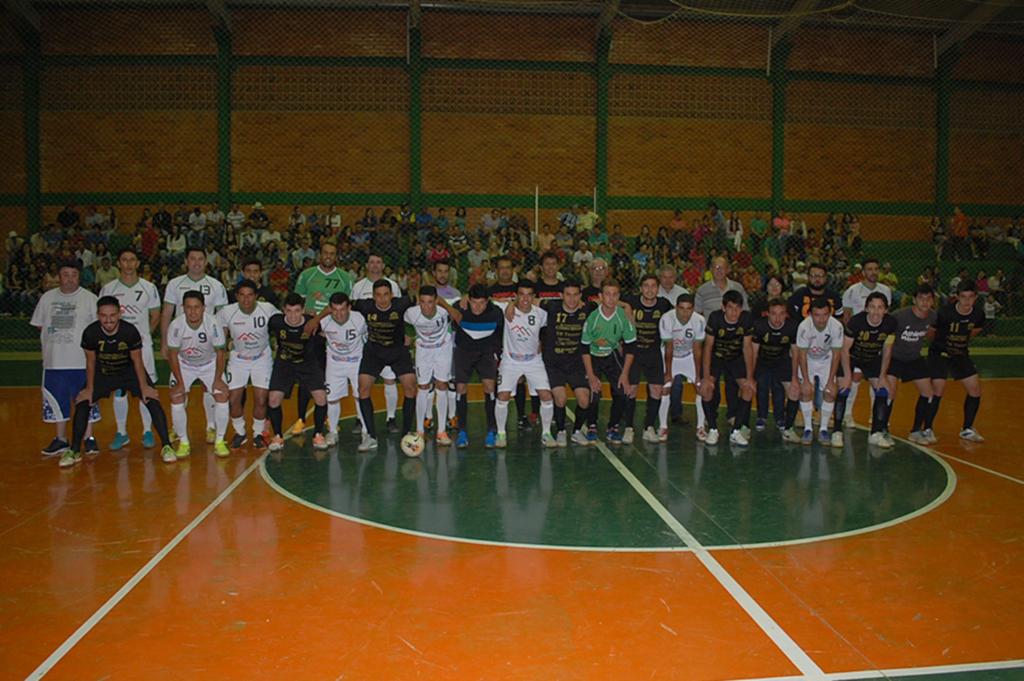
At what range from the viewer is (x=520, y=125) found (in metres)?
24.7

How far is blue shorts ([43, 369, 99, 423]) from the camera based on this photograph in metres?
9.02

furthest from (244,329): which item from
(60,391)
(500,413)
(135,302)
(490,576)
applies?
(490,576)

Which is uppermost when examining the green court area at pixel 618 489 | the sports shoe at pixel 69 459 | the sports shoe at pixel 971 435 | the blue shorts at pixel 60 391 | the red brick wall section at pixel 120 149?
the red brick wall section at pixel 120 149

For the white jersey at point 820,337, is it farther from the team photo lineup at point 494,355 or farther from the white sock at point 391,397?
the white sock at point 391,397

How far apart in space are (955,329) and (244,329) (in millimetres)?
9039

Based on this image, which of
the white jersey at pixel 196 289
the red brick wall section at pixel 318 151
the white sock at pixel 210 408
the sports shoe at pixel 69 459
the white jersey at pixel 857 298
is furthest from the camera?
the red brick wall section at pixel 318 151

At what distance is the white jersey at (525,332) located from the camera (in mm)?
9531

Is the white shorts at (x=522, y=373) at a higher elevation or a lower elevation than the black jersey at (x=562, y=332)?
lower

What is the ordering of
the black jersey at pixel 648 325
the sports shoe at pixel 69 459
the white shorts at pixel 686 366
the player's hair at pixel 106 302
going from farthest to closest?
1. the white shorts at pixel 686 366
2. the black jersey at pixel 648 325
3. the player's hair at pixel 106 302
4. the sports shoe at pixel 69 459

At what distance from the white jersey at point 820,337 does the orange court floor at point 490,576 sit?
1683mm

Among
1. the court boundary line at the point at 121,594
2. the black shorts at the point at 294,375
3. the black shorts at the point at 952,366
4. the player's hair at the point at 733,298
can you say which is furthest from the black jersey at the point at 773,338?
the court boundary line at the point at 121,594

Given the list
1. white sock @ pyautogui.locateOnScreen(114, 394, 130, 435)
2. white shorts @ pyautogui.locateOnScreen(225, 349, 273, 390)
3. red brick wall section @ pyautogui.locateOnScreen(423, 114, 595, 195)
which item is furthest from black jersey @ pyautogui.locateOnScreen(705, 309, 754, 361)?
red brick wall section @ pyautogui.locateOnScreen(423, 114, 595, 195)

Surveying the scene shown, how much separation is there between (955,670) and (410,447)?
6085 mm

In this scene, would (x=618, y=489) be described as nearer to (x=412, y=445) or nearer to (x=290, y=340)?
(x=412, y=445)
